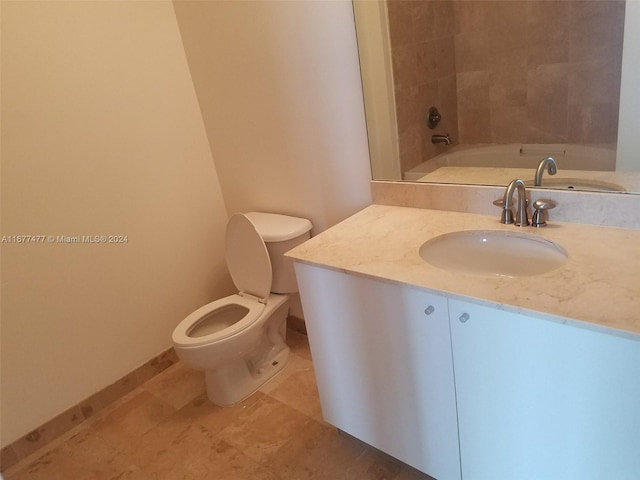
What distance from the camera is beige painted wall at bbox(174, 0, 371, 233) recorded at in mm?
1769

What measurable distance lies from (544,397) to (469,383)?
0.62 ft

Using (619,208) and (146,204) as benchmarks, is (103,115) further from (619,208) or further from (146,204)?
(619,208)

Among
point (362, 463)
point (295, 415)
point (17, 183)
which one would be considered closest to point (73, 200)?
point (17, 183)

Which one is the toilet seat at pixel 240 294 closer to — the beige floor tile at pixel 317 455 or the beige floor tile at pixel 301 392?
the beige floor tile at pixel 301 392

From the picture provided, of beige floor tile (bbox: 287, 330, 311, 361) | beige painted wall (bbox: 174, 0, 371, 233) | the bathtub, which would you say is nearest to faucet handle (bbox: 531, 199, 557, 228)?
the bathtub

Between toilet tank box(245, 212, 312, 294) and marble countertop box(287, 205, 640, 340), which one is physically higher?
marble countertop box(287, 205, 640, 340)

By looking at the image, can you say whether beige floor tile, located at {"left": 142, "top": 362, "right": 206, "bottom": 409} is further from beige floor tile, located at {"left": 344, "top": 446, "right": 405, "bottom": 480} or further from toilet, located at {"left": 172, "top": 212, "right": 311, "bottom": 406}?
beige floor tile, located at {"left": 344, "top": 446, "right": 405, "bottom": 480}

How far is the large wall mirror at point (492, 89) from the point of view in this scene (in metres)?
1.52

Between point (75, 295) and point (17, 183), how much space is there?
1.77 ft

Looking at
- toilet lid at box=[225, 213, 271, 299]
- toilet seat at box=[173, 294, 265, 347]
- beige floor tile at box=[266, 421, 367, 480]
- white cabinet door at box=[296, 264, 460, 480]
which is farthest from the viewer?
toilet lid at box=[225, 213, 271, 299]

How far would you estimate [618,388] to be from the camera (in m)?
0.92

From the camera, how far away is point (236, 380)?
80.6 inches

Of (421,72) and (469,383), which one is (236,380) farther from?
(421,72)

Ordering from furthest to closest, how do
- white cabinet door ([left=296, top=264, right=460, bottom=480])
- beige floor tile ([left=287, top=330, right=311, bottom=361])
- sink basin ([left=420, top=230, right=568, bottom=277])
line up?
beige floor tile ([left=287, top=330, right=311, bottom=361]) → sink basin ([left=420, top=230, right=568, bottom=277]) → white cabinet door ([left=296, top=264, right=460, bottom=480])
